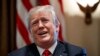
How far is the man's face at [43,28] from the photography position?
1.68m

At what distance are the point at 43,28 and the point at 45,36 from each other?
0.06m

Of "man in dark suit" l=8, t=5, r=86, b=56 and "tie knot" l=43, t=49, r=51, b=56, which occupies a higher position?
"man in dark suit" l=8, t=5, r=86, b=56

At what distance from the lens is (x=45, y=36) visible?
167 cm

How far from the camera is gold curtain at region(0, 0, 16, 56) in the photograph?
2111mm

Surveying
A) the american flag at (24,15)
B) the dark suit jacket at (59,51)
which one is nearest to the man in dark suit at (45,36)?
the dark suit jacket at (59,51)

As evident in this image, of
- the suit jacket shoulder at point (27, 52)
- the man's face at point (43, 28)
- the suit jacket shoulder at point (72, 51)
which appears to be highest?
the man's face at point (43, 28)


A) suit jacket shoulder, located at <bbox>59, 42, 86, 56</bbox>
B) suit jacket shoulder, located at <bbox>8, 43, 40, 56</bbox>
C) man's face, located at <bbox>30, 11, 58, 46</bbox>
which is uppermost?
man's face, located at <bbox>30, 11, 58, 46</bbox>

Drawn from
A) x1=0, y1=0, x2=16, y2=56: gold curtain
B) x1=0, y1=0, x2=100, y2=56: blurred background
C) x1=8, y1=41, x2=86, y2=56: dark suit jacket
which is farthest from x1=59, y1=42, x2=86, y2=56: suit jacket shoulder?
x1=0, y1=0, x2=16, y2=56: gold curtain

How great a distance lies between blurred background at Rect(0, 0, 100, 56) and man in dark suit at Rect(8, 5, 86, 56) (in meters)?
0.36

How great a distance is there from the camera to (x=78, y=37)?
2182 millimetres


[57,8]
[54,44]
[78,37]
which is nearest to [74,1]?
[57,8]

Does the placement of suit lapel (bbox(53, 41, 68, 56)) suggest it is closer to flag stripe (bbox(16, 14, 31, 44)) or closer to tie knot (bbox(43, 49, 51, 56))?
tie knot (bbox(43, 49, 51, 56))

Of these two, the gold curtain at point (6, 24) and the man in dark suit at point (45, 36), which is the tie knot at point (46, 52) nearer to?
the man in dark suit at point (45, 36)

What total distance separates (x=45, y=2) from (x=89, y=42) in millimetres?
518
